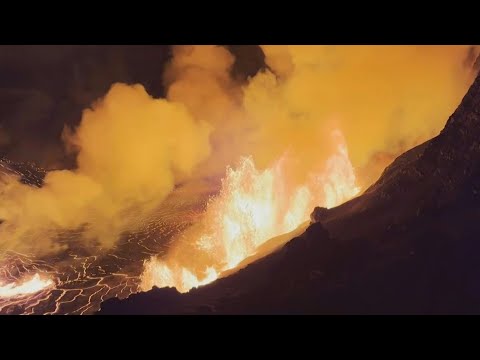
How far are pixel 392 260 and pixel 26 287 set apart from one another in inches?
1011

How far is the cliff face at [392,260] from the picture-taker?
13266mm

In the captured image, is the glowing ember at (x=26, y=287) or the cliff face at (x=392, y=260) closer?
the cliff face at (x=392, y=260)

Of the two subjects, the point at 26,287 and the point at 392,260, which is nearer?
the point at 392,260

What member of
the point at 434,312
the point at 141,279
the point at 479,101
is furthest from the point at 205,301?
the point at 141,279

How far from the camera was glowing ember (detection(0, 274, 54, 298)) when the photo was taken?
28.1 metres

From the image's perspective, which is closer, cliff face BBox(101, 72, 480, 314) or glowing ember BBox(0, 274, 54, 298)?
cliff face BBox(101, 72, 480, 314)

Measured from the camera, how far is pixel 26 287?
28672mm

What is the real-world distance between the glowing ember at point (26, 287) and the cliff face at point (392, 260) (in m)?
16.1

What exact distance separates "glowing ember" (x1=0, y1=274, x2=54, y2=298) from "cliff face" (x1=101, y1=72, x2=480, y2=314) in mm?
16079

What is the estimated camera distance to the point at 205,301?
14.7 meters
